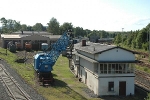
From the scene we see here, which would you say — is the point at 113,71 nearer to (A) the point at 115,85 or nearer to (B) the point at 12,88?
(A) the point at 115,85

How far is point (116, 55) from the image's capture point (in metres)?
27.7

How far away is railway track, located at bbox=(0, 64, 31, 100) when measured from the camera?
80.3 feet

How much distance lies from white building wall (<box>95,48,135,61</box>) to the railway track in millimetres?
9242

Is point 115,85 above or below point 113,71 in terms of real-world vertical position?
below

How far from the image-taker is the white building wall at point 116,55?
89.6ft

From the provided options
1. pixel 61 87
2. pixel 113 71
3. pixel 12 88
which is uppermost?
pixel 113 71

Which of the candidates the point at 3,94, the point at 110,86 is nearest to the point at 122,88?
the point at 110,86

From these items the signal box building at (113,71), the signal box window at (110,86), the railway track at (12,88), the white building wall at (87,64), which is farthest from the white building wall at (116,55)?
the railway track at (12,88)

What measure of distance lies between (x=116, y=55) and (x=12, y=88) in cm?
1270

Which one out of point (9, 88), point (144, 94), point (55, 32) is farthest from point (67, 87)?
point (55, 32)

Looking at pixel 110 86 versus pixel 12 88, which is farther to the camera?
pixel 12 88

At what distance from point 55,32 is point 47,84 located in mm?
128706

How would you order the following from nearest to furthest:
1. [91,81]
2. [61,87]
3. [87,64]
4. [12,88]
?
1. [12,88]
2. [91,81]
3. [61,87]
4. [87,64]

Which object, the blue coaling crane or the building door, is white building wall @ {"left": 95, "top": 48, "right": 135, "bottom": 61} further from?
the blue coaling crane
